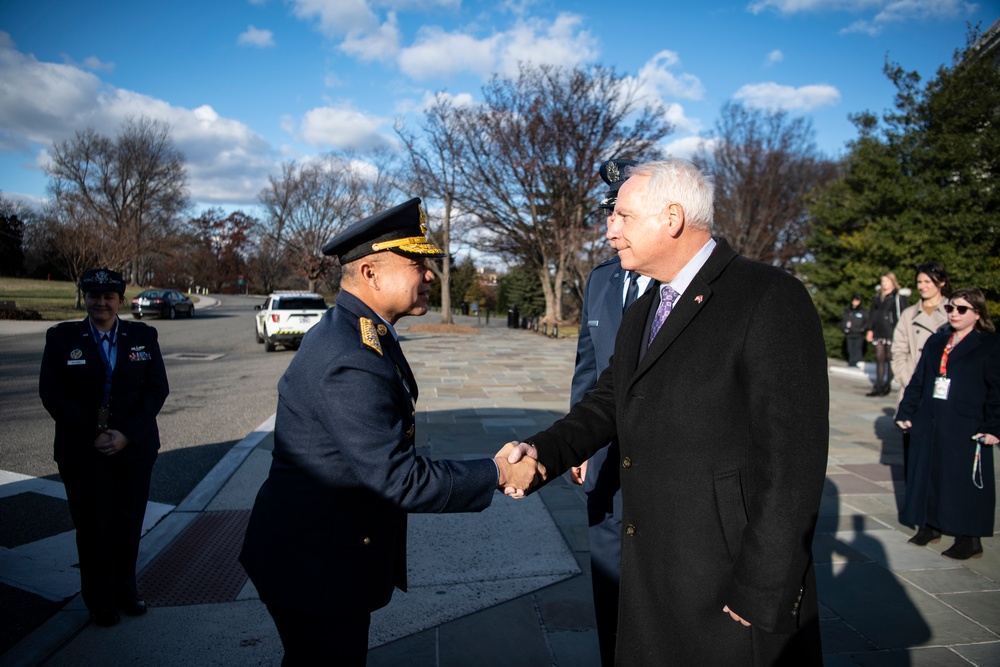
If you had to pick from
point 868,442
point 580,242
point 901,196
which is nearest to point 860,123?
point 901,196

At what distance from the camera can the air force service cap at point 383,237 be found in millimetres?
2027

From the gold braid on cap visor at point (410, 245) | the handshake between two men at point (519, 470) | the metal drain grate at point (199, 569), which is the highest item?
the gold braid on cap visor at point (410, 245)

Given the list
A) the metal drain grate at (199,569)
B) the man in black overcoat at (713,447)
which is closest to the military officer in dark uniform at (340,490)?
the man in black overcoat at (713,447)

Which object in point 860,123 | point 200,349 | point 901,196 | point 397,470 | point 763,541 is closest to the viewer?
point 763,541

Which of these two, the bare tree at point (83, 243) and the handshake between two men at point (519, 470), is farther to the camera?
the bare tree at point (83, 243)

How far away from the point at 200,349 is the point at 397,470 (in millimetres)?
17986

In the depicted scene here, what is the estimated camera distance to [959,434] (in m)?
4.36

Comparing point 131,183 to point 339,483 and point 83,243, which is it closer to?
point 83,243

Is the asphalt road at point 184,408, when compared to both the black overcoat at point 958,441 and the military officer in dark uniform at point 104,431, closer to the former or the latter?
the military officer in dark uniform at point 104,431

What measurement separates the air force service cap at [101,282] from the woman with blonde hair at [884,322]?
10.5 m

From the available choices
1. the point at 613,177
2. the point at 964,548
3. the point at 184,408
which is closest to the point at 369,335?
the point at 613,177

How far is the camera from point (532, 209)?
27516mm

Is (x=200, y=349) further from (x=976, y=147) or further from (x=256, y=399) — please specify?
(x=976, y=147)

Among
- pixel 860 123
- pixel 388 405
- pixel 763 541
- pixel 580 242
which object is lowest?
pixel 763 541
